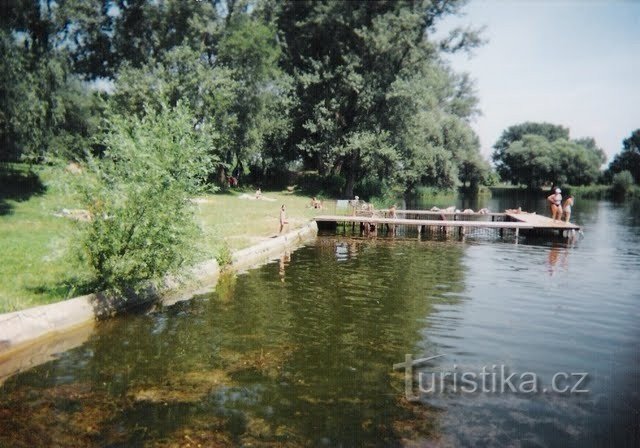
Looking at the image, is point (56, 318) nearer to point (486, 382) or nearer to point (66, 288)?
point (66, 288)

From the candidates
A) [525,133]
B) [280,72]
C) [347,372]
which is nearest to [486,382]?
[347,372]

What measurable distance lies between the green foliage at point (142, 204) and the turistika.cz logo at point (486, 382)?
6329mm

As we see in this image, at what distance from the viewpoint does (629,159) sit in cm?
10056

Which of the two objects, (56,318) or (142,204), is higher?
(142,204)

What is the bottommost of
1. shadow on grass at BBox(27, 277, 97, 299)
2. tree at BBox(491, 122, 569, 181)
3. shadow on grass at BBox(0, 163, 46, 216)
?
shadow on grass at BBox(27, 277, 97, 299)

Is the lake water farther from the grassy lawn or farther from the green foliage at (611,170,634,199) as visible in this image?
the green foliage at (611,170,634,199)

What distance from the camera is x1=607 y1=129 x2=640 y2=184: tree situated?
10012 cm

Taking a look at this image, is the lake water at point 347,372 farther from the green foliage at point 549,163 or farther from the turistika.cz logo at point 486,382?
the green foliage at point 549,163

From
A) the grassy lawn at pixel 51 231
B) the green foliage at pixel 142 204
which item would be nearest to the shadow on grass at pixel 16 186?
the grassy lawn at pixel 51 231

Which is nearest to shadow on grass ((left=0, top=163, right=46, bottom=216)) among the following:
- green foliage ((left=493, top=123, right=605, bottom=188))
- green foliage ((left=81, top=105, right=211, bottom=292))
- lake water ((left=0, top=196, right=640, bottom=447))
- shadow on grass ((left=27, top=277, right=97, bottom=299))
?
shadow on grass ((left=27, top=277, right=97, bottom=299))

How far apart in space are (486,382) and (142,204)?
8.50 m

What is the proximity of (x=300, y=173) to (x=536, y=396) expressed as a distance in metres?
47.1

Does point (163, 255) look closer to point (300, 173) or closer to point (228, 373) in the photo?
point (228, 373)

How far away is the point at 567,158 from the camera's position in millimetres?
99438
